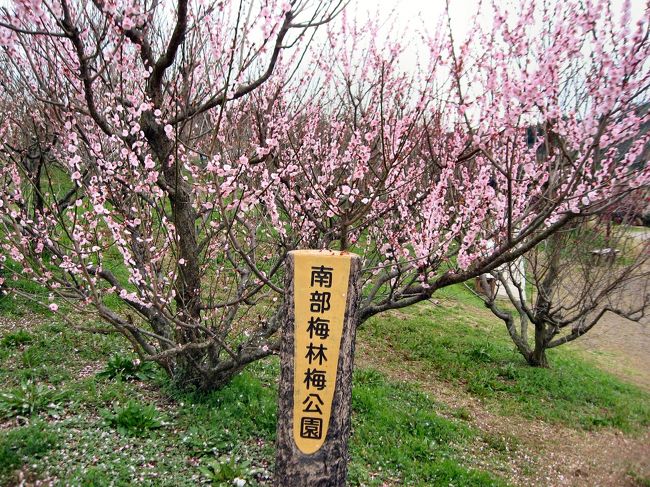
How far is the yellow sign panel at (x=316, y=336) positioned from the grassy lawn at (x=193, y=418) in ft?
4.55

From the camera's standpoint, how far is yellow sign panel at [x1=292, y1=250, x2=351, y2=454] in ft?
8.16

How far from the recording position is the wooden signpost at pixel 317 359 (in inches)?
98.0

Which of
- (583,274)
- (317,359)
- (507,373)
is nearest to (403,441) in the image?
(317,359)

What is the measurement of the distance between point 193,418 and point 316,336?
2.41 meters

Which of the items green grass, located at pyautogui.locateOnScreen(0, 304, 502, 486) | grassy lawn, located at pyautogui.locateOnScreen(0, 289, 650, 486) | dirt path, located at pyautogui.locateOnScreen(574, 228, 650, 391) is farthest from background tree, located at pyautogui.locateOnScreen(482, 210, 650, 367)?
green grass, located at pyautogui.locateOnScreen(0, 304, 502, 486)

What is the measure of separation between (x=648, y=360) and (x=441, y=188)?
948cm

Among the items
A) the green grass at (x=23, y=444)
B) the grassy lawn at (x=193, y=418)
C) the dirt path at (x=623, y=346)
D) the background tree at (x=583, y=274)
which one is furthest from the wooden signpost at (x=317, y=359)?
the dirt path at (x=623, y=346)

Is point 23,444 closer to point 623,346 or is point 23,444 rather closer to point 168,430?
point 168,430

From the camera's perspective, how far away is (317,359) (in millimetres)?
2508

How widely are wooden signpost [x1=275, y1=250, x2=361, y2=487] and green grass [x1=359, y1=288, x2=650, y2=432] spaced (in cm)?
520

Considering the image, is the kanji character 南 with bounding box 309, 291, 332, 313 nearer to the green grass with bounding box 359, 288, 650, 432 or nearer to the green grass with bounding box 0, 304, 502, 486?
the green grass with bounding box 0, 304, 502, 486

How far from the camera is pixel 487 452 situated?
17.4 ft

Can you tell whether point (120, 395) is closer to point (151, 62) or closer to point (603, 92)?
point (151, 62)

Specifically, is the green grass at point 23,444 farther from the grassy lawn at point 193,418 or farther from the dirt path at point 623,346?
the dirt path at point 623,346
